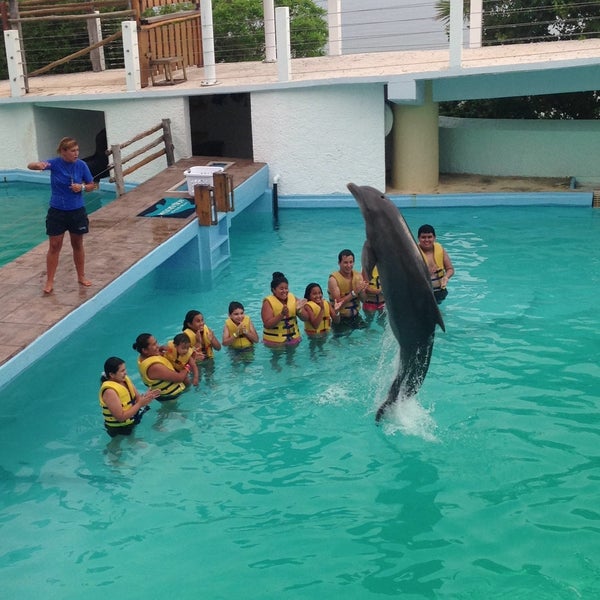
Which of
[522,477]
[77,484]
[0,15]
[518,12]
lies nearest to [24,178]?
[0,15]

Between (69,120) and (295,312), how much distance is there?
11238 millimetres

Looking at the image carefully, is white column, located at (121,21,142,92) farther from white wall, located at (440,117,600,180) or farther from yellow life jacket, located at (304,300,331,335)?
yellow life jacket, located at (304,300,331,335)

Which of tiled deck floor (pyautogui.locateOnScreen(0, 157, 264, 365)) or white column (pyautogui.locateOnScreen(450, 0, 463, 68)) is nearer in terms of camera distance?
tiled deck floor (pyautogui.locateOnScreen(0, 157, 264, 365))

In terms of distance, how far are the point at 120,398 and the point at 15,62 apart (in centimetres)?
1218

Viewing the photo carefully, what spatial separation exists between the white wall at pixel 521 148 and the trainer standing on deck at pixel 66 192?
33.4 feet

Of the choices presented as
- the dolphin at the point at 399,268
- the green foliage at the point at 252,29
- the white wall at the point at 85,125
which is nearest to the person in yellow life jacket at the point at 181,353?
the dolphin at the point at 399,268

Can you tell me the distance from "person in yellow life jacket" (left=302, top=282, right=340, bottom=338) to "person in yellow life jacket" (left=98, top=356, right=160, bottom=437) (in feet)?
7.92

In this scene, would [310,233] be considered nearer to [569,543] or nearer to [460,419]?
[460,419]

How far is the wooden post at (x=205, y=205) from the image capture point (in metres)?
12.9

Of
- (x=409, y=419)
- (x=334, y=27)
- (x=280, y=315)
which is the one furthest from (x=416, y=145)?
(x=409, y=419)

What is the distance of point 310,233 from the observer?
609 inches

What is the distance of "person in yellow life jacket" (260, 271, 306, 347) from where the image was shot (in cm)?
997

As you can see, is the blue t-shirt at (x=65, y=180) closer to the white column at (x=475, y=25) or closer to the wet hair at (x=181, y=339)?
the wet hair at (x=181, y=339)

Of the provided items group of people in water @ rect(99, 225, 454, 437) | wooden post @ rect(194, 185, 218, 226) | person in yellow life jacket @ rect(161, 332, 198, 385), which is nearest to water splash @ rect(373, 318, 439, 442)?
group of people in water @ rect(99, 225, 454, 437)
